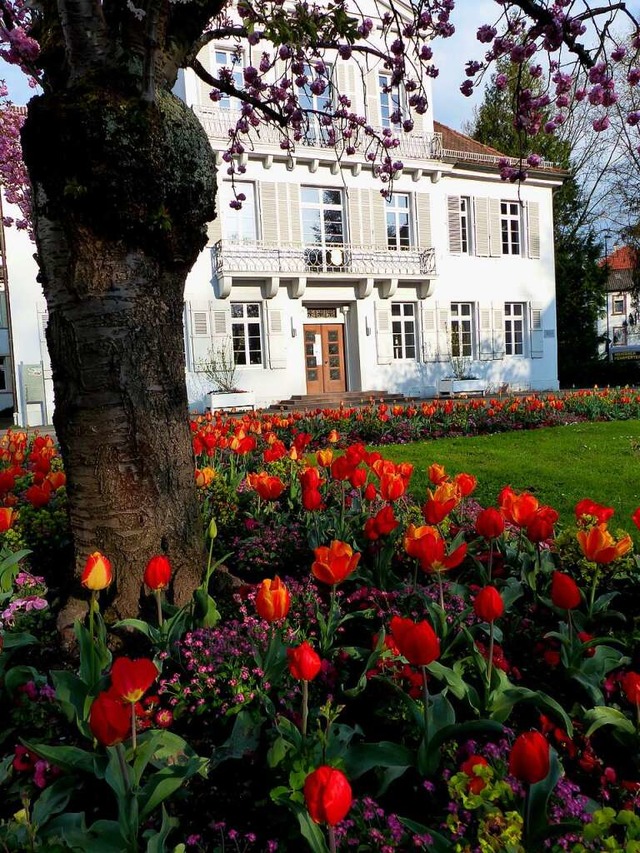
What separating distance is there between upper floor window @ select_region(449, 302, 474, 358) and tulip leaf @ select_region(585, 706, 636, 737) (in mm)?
21444

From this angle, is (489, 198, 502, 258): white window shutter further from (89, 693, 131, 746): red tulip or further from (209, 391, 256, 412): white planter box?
(89, 693, 131, 746): red tulip

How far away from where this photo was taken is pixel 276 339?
789 inches

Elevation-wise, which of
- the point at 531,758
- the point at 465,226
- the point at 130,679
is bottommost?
the point at 531,758

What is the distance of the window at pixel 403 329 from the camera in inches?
869

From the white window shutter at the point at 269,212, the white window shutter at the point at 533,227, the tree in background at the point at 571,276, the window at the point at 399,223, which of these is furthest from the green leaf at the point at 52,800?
the tree in background at the point at 571,276

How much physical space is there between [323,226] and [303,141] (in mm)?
2707

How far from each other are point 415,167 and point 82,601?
21142 millimetres

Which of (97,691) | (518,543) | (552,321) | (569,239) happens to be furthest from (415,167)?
(97,691)

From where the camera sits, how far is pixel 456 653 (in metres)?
2.05

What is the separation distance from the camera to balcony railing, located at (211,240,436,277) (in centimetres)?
1883

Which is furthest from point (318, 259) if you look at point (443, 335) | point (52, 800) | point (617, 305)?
point (617, 305)

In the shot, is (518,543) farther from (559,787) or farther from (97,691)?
(97,691)

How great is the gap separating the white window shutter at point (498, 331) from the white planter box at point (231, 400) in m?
9.23

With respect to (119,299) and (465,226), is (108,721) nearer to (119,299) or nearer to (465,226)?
(119,299)
